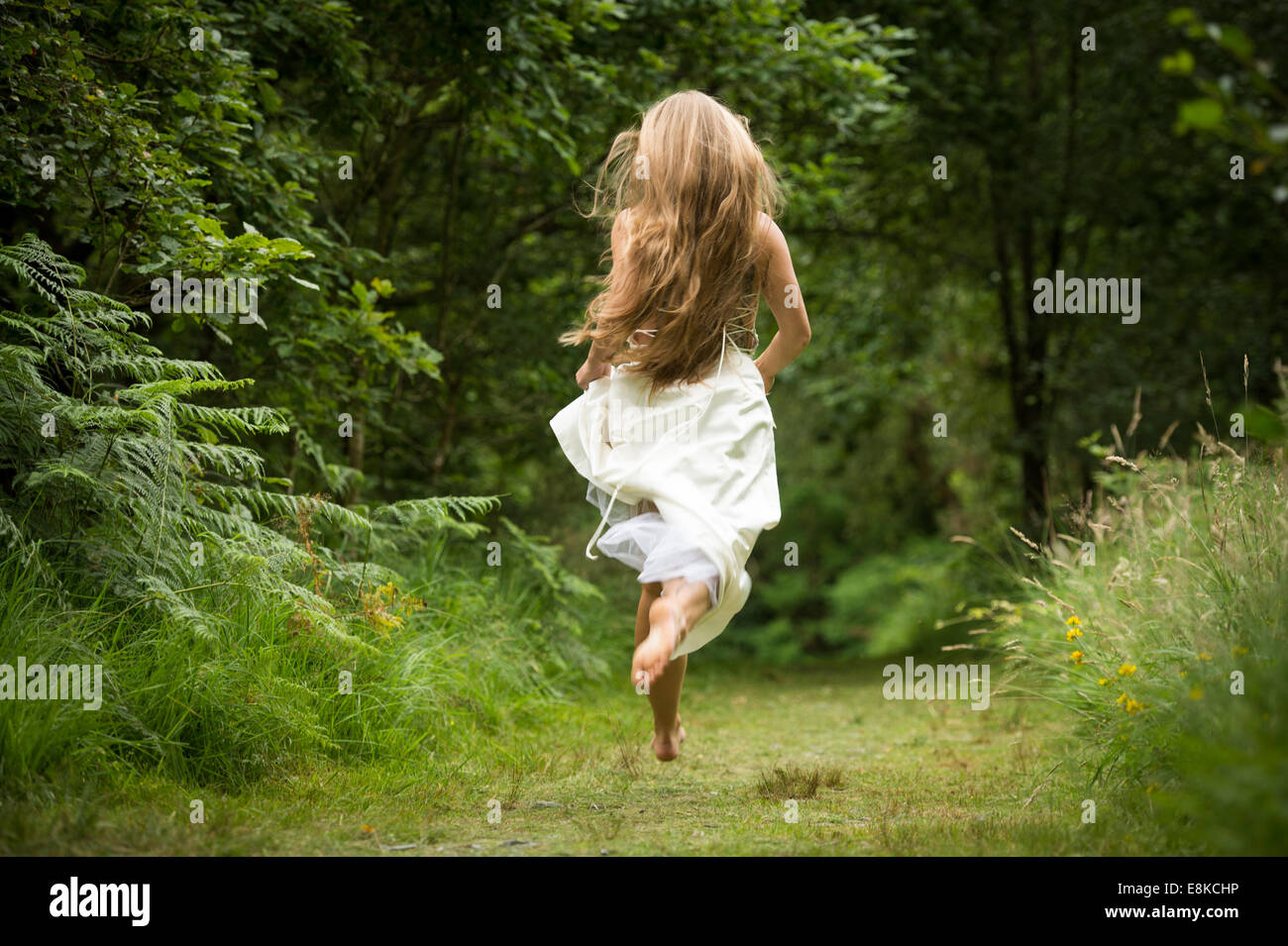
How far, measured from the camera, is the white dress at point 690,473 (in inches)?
143

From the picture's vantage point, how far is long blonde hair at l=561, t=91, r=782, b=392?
3900 mm

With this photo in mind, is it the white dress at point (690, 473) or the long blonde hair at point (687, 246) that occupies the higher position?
the long blonde hair at point (687, 246)

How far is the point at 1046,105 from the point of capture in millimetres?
11422

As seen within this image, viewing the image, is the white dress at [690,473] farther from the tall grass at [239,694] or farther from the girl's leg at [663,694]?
the tall grass at [239,694]

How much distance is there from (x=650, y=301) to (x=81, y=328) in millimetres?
2134

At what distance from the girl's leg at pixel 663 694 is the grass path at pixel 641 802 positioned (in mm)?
220

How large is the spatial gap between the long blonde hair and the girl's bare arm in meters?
0.06

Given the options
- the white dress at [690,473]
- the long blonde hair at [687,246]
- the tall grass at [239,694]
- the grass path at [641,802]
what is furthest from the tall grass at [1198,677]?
the tall grass at [239,694]

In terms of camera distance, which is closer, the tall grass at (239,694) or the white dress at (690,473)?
the tall grass at (239,694)

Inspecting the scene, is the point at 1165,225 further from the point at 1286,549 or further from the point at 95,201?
the point at 95,201

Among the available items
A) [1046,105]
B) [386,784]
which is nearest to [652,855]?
[386,784]

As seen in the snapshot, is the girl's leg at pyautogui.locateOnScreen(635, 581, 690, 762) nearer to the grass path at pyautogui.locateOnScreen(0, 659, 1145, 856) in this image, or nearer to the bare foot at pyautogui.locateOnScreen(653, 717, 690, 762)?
the bare foot at pyautogui.locateOnScreen(653, 717, 690, 762)

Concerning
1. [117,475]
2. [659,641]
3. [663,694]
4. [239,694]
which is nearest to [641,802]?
[663,694]

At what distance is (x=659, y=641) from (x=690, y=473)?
66 centimetres
